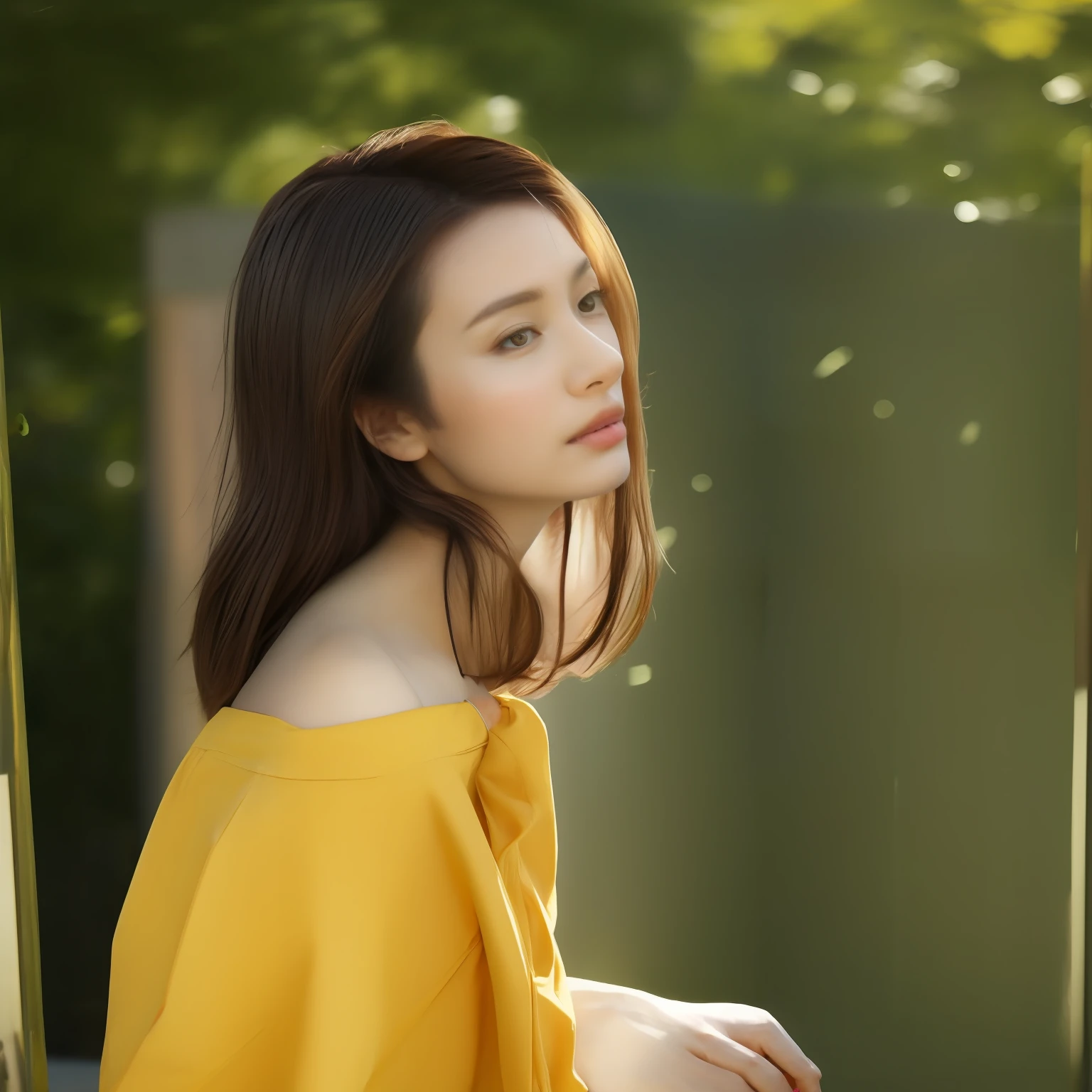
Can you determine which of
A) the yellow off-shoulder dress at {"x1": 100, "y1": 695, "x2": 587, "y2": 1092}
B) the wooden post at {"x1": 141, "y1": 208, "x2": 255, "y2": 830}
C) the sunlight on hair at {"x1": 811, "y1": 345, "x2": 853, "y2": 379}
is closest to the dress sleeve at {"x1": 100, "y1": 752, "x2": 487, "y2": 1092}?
the yellow off-shoulder dress at {"x1": 100, "y1": 695, "x2": 587, "y2": 1092}

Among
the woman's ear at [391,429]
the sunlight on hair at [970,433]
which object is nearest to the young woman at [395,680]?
the woman's ear at [391,429]

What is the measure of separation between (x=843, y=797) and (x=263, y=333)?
1.20 m

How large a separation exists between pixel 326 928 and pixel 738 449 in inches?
42.4

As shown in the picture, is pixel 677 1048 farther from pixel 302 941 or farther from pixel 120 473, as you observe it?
pixel 120 473

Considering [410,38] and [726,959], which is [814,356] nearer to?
[410,38]

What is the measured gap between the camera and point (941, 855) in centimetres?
178

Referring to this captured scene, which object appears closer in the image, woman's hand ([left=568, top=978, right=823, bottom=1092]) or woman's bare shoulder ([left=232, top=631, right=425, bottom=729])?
woman's bare shoulder ([left=232, top=631, right=425, bottom=729])

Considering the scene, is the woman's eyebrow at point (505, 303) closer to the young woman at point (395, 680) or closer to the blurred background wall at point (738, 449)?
the young woman at point (395, 680)

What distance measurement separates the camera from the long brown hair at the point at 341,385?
1041mm

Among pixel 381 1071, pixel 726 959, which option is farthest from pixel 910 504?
pixel 381 1071

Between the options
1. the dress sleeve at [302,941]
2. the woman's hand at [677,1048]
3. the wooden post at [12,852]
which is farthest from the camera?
the wooden post at [12,852]

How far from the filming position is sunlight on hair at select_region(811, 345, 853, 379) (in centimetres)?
173

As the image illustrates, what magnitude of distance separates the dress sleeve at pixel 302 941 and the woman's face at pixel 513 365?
31cm

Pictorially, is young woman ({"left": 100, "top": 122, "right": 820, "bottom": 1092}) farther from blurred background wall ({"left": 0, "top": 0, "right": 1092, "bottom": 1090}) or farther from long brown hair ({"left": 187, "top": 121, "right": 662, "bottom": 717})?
blurred background wall ({"left": 0, "top": 0, "right": 1092, "bottom": 1090})
